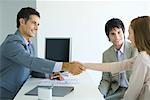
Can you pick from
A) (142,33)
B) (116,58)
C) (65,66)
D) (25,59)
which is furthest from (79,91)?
(116,58)

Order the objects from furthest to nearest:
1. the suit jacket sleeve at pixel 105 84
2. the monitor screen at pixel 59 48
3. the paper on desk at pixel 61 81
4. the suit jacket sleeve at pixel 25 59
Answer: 1. the monitor screen at pixel 59 48
2. the suit jacket sleeve at pixel 105 84
3. the paper on desk at pixel 61 81
4. the suit jacket sleeve at pixel 25 59

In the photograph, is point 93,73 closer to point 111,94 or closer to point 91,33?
point 91,33

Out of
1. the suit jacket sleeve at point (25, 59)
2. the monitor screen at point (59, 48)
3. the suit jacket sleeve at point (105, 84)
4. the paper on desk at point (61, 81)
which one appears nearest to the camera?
the suit jacket sleeve at point (25, 59)

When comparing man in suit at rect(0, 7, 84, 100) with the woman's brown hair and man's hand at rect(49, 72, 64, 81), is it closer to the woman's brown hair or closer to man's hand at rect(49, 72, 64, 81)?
man's hand at rect(49, 72, 64, 81)

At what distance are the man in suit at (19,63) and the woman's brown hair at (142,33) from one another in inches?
28.6

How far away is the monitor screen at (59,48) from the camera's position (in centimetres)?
273

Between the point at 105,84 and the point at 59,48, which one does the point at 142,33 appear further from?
the point at 59,48

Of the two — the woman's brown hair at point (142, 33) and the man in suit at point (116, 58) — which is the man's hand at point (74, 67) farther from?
the woman's brown hair at point (142, 33)

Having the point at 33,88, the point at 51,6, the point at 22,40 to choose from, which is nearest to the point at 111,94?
the point at 33,88

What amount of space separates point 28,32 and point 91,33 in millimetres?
1743

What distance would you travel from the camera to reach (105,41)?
13.3ft

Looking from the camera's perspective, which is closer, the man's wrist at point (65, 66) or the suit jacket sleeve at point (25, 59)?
the suit jacket sleeve at point (25, 59)

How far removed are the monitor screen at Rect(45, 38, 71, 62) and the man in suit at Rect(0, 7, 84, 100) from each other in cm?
31

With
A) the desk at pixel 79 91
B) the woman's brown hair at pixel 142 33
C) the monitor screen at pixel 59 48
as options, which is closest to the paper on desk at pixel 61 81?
the desk at pixel 79 91
